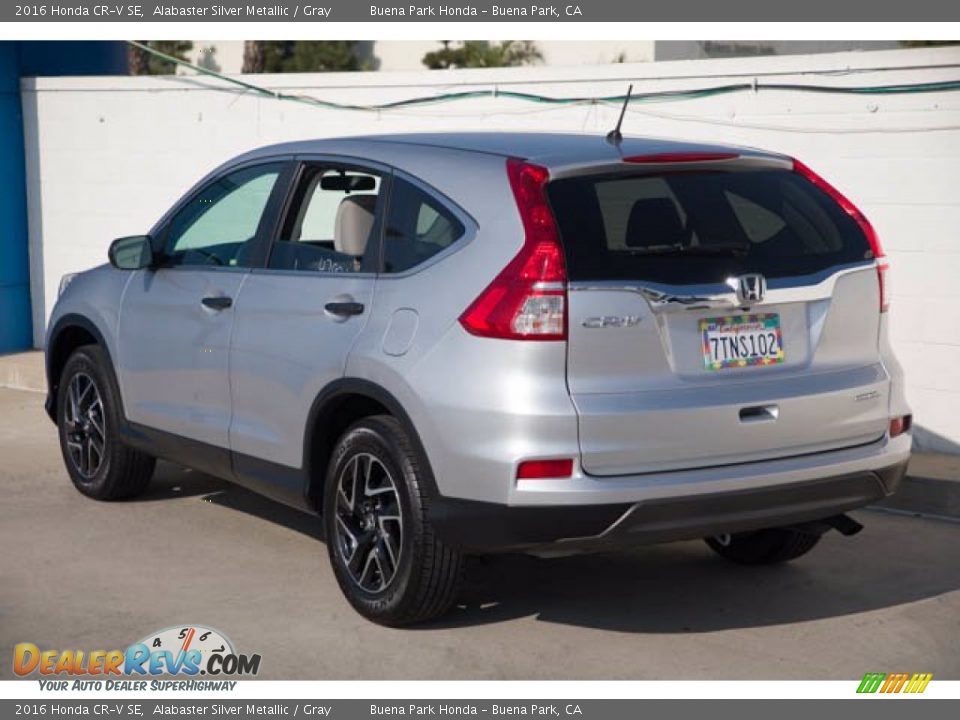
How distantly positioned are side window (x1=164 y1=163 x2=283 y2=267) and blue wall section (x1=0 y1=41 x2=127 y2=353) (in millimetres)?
6173

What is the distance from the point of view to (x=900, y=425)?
587cm

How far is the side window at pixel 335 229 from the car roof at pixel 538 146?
0.13 metres

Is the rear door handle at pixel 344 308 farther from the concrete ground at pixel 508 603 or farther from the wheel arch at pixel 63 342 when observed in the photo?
the wheel arch at pixel 63 342

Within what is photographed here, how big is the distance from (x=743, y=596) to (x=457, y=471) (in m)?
1.61

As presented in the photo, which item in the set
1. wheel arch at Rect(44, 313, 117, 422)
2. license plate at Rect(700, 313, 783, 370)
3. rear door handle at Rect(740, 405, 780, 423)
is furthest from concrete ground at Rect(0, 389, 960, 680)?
license plate at Rect(700, 313, 783, 370)

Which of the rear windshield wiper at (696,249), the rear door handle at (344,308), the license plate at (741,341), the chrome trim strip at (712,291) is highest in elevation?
the rear windshield wiper at (696,249)

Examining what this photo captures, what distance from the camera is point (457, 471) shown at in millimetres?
5273

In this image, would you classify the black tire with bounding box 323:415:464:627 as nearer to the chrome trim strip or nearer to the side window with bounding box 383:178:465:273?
the side window with bounding box 383:178:465:273

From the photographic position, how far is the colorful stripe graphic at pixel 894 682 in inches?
206

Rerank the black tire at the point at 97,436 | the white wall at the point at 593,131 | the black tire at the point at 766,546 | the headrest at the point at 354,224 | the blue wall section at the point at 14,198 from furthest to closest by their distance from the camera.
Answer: the blue wall section at the point at 14,198, the white wall at the point at 593,131, the black tire at the point at 97,436, the black tire at the point at 766,546, the headrest at the point at 354,224

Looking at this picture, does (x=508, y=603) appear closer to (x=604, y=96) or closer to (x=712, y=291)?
(x=712, y=291)

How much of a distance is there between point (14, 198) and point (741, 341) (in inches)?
361

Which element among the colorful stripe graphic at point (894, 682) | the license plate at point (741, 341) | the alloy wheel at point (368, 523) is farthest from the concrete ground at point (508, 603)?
the license plate at point (741, 341)

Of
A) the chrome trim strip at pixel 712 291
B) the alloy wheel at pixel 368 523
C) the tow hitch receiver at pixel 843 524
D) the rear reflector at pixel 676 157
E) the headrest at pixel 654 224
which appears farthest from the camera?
the tow hitch receiver at pixel 843 524
